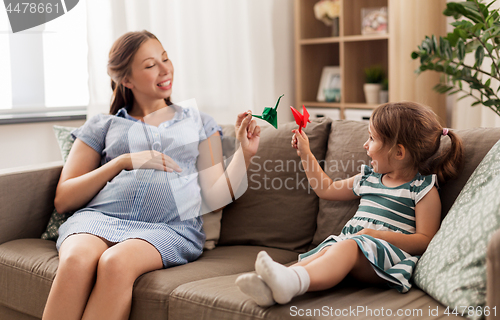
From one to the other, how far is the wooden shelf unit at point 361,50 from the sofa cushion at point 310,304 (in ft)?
6.51

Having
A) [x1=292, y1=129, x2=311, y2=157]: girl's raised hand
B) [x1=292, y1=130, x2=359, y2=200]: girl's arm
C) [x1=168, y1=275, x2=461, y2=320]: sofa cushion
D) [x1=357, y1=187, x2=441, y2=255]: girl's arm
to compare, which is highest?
[x1=292, y1=129, x2=311, y2=157]: girl's raised hand

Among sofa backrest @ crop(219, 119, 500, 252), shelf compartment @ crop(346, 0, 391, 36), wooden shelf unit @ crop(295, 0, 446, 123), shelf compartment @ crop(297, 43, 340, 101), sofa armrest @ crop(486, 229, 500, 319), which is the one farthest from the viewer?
shelf compartment @ crop(297, 43, 340, 101)

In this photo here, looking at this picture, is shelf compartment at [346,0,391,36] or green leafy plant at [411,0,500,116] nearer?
green leafy plant at [411,0,500,116]

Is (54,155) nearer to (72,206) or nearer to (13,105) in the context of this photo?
(13,105)

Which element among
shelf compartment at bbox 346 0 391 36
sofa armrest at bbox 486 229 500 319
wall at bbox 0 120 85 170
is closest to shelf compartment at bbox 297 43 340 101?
shelf compartment at bbox 346 0 391 36

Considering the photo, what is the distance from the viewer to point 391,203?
136 centimetres

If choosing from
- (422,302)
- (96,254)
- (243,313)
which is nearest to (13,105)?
(96,254)

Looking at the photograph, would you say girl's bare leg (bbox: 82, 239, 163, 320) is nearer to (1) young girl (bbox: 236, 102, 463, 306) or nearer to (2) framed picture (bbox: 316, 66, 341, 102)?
(1) young girl (bbox: 236, 102, 463, 306)

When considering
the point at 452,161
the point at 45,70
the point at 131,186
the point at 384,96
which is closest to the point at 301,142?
the point at 452,161

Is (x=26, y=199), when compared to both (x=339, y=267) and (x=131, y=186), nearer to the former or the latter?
(x=131, y=186)

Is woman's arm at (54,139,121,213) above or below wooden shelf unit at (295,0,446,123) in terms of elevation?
below

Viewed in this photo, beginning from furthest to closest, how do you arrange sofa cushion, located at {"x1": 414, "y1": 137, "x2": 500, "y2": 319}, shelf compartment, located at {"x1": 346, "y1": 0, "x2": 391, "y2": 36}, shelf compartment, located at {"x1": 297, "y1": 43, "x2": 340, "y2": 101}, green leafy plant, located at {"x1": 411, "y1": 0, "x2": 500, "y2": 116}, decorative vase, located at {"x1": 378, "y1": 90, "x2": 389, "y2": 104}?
1. shelf compartment, located at {"x1": 297, "y1": 43, "x2": 340, "y2": 101}
2. shelf compartment, located at {"x1": 346, "y1": 0, "x2": 391, "y2": 36}
3. decorative vase, located at {"x1": 378, "y1": 90, "x2": 389, "y2": 104}
4. green leafy plant, located at {"x1": 411, "y1": 0, "x2": 500, "y2": 116}
5. sofa cushion, located at {"x1": 414, "y1": 137, "x2": 500, "y2": 319}

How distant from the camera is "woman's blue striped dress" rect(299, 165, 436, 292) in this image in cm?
118

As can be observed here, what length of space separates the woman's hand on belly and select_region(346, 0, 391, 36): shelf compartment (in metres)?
2.04
